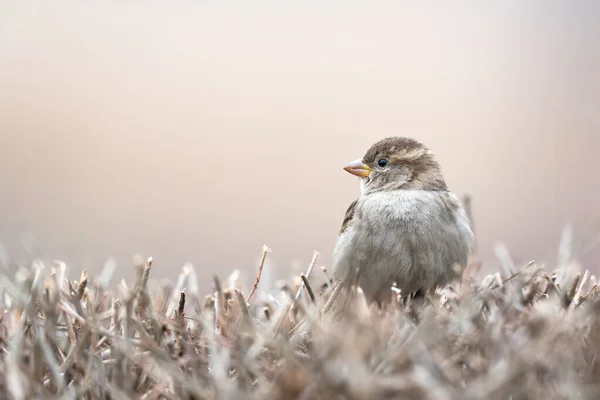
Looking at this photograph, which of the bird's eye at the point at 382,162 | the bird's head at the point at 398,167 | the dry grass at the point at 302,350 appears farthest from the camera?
the bird's eye at the point at 382,162

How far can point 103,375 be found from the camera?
56.9 inches

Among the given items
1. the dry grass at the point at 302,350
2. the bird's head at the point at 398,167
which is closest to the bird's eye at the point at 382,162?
the bird's head at the point at 398,167

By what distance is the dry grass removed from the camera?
3.69 ft

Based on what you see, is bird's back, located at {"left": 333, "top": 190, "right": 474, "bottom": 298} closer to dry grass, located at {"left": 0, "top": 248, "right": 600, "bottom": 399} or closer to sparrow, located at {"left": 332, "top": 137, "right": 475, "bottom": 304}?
sparrow, located at {"left": 332, "top": 137, "right": 475, "bottom": 304}

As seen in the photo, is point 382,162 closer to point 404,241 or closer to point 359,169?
point 359,169

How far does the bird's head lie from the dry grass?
1401mm

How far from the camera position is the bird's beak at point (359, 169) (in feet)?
11.3

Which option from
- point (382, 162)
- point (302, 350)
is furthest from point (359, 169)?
point (302, 350)

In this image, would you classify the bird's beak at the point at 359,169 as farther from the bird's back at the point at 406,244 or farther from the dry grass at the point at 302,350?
the dry grass at the point at 302,350

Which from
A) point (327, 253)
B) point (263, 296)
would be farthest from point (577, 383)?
point (327, 253)

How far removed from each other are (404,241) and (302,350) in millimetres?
1272

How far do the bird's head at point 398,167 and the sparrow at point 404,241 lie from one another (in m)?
0.06

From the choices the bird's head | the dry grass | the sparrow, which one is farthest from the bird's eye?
the dry grass

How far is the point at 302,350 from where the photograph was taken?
1623 millimetres
